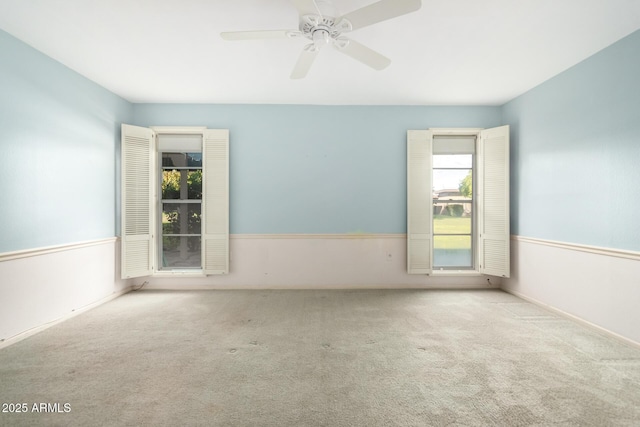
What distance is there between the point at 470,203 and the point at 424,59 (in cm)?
246

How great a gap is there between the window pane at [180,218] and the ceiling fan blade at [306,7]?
3738 millimetres

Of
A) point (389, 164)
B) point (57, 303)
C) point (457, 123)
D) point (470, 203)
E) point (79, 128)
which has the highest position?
point (457, 123)

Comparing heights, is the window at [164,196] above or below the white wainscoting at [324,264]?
above

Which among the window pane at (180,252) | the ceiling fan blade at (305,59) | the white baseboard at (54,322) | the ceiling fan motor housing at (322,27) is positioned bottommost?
the white baseboard at (54,322)

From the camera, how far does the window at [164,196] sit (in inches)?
162

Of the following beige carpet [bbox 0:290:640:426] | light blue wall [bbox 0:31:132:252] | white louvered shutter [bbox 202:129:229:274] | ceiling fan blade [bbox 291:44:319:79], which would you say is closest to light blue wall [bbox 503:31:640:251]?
beige carpet [bbox 0:290:640:426]

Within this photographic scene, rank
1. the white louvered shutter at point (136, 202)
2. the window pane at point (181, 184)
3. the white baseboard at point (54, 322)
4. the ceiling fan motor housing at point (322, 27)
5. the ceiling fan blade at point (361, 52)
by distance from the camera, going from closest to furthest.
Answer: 1. the ceiling fan motor housing at point (322, 27)
2. the ceiling fan blade at point (361, 52)
3. the white baseboard at point (54, 322)
4. the white louvered shutter at point (136, 202)
5. the window pane at point (181, 184)

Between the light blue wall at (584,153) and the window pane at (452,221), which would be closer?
the light blue wall at (584,153)

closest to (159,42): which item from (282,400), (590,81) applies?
(282,400)

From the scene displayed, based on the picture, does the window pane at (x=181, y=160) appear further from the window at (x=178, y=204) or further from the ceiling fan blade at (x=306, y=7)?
the ceiling fan blade at (x=306, y=7)

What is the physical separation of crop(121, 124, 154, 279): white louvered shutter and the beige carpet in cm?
84

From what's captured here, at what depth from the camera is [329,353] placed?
244cm

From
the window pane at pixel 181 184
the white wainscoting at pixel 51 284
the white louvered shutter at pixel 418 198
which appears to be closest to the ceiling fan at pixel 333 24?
the white louvered shutter at pixel 418 198

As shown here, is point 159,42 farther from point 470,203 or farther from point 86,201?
point 470,203
